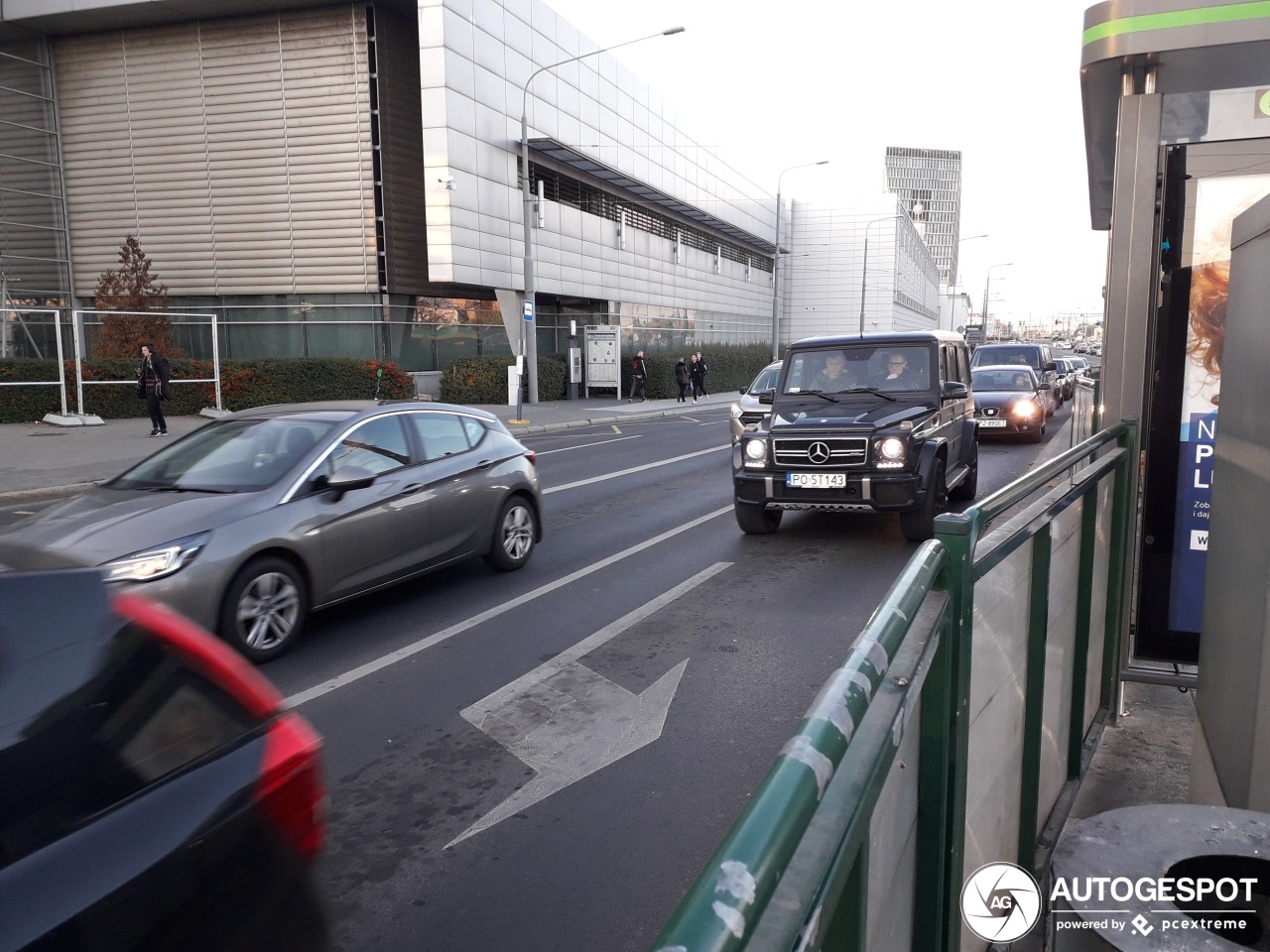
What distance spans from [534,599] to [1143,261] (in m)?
4.66

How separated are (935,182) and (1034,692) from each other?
19011 centimetres

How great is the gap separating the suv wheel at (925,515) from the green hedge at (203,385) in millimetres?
17153

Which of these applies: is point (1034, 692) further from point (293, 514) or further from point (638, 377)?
point (638, 377)

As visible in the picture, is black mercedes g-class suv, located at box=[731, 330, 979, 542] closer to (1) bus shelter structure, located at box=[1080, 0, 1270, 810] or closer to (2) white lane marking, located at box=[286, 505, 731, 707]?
(2) white lane marking, located at box=[286, 505, 731, 707]

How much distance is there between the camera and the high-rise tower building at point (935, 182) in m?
173

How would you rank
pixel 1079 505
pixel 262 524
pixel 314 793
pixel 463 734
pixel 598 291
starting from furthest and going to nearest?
pixel 598 291 < pixel 262 524 < pixel 463 734 < pixel 1079 505 < pixel 314 793

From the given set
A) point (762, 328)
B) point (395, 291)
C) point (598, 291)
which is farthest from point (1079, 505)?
point (762, 328)

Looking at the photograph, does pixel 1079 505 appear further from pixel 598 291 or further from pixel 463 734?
pixel 598 291

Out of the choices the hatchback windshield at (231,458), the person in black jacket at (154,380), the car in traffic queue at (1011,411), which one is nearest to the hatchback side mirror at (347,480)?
the hatchback windshield at (231,458)

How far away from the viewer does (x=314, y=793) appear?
8.20 feet

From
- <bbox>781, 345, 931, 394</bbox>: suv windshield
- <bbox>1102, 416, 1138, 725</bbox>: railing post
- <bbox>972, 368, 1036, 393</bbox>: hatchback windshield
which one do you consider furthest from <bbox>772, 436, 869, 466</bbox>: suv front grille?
<bbox>972, 368, 1036, 393</bbox>: hatchback windshield

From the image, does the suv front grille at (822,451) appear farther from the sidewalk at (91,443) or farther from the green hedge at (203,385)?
the green hedge at (203,385)

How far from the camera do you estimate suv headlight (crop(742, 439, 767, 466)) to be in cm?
912

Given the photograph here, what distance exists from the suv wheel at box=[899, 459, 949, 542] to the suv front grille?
697mm
